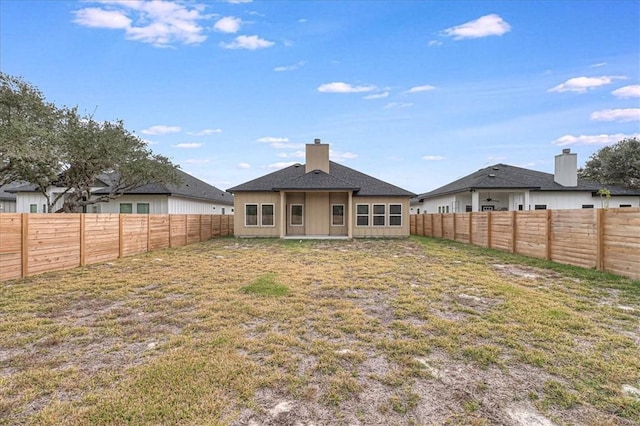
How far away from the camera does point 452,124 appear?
18172 millimetres

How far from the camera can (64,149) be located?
1312cm

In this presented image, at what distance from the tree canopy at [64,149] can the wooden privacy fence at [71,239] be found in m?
4.27

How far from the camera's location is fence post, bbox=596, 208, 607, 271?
7.33m

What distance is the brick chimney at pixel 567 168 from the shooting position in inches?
779

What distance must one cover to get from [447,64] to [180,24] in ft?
36.1

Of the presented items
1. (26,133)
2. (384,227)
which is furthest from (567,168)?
(26,133)

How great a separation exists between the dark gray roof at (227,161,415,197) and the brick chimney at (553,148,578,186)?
425 inches

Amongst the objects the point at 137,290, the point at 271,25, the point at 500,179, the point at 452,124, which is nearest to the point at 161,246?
the point at 137,290

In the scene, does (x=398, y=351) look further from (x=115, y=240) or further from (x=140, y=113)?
(x=140, y=113)

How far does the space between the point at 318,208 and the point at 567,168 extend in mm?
16353

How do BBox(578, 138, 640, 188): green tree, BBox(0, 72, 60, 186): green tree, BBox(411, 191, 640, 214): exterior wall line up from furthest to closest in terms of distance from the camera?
BBox(578, 138, 640, 188): green tree < BBox(411, 191, 640, 214): exterior wall < BBox(0, 72, 60, 186): green tree

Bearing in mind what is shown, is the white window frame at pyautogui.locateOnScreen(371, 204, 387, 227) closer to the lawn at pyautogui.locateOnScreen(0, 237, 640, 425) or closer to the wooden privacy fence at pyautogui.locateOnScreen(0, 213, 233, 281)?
the wooden privacy fence at pyautogui.locateOnScreen(0, 213, 233, 281)

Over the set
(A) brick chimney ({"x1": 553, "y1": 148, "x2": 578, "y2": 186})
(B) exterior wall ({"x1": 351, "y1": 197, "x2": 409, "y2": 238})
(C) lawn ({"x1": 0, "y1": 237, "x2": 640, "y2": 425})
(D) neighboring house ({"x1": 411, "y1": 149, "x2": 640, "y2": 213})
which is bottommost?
(C) lawn ({"x1": 0, "y1": 237, "x2": 640, "y2": 425})

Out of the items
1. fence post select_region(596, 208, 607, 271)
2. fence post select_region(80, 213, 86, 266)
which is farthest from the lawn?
fence post select_region(80, 213, 86, 266)
